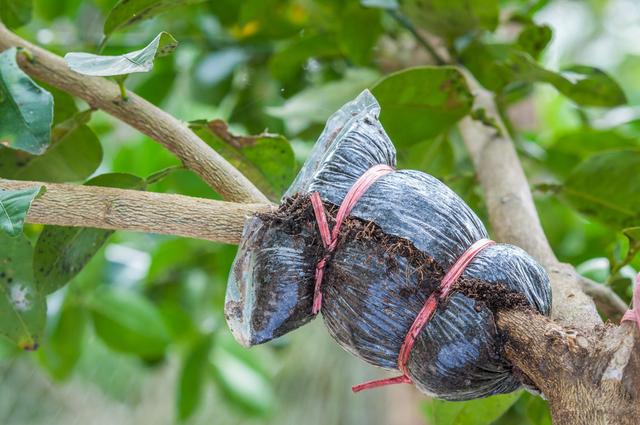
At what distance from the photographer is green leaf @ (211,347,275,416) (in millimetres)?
1321

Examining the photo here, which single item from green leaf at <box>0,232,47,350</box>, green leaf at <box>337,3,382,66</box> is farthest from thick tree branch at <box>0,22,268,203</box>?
green leaf at <box>337,3,382,66</box>

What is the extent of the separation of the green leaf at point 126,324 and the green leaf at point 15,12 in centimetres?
53

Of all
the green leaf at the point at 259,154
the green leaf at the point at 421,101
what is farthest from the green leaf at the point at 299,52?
the green leaf at the point at 259,154

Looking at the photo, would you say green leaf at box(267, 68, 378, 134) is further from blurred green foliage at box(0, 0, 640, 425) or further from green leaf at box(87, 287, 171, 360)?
green leaf at box(87, 287, 171, 360)

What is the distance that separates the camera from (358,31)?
39.4 inches

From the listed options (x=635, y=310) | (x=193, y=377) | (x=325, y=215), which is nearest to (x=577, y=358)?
(x=635, y=310)

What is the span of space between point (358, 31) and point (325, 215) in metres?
0.59

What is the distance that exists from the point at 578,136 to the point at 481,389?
607 millimetres

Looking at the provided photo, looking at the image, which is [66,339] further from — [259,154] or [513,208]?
[513,208]

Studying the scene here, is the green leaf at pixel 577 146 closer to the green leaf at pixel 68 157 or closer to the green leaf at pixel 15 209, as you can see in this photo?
the green leaf at pixel 68 157

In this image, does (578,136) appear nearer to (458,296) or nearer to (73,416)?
(458,296)

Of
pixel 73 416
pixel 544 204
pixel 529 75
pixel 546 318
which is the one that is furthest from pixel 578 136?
pixel 73 416

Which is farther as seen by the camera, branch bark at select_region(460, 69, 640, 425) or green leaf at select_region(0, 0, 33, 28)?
green leaf at select_region(0, 0, 33, 28)

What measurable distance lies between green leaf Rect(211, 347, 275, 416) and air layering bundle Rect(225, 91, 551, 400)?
0.88 meters
